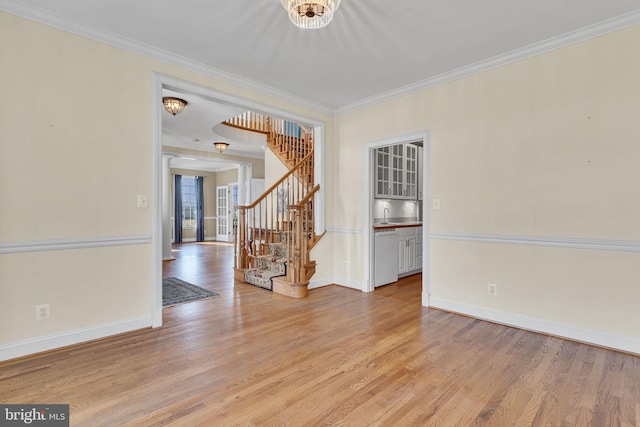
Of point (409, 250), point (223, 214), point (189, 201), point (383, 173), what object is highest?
point (383, 173)

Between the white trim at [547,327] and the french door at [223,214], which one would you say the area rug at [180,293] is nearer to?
the white trim at [547,327]

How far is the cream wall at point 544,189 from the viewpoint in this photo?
264cm

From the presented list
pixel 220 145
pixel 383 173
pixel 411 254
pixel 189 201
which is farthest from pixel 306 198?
pixel 189 201

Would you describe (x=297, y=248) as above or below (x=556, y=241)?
below

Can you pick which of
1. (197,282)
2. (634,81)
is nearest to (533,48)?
(634,81)

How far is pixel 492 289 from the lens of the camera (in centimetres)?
335

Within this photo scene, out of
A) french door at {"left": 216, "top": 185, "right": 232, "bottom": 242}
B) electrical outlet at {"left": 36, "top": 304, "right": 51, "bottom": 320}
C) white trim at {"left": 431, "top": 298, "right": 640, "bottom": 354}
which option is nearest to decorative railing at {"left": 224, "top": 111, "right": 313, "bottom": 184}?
white trim at {"left": 431, "top": 298, "right": 640, "bottom": 354}

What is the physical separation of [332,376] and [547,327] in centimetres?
221

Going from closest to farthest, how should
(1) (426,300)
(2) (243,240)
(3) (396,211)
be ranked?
(1) (426,300) → (2) (243,240) → (3) (396,211)

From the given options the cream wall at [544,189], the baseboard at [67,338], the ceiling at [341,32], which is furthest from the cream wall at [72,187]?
the cream wall at [544,189]

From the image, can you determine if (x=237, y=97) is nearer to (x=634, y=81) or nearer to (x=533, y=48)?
(x=533, y=48)

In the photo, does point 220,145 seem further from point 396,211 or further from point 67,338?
point 67,338

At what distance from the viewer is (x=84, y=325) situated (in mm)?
2754

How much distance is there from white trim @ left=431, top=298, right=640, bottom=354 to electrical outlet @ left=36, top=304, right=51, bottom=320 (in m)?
3.85
